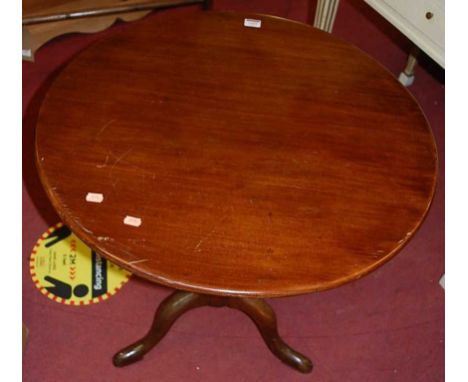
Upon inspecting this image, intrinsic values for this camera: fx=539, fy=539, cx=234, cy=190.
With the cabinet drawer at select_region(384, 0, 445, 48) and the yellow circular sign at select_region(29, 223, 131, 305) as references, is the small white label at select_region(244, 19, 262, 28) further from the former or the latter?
the yellow circular sign at select_region(29, 223, 131, 305)

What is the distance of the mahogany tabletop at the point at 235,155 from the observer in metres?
0.97

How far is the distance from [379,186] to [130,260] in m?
0.52

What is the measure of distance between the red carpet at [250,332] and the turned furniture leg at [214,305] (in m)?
0.05

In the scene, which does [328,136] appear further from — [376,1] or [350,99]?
[376,1]

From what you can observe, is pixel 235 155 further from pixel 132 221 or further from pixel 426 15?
pixel 426 15

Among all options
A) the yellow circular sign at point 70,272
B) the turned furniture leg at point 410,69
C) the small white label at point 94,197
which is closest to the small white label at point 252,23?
the small white label at point 94,197


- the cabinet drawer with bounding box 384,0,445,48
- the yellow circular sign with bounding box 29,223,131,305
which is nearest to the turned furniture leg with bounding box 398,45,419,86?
the cabinet drawer with bounding box 384,0,445,48

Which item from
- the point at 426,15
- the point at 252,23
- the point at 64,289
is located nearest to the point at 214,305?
the point at 64,289

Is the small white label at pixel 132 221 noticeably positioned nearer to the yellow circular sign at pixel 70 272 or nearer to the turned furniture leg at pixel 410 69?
the yellow circular sign at pixel 70 272

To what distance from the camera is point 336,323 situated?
65.2 inches

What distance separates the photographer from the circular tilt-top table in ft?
3.17

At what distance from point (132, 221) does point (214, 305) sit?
59 cm

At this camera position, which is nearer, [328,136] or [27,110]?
[328,136]

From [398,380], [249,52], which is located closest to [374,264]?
[249,52]
